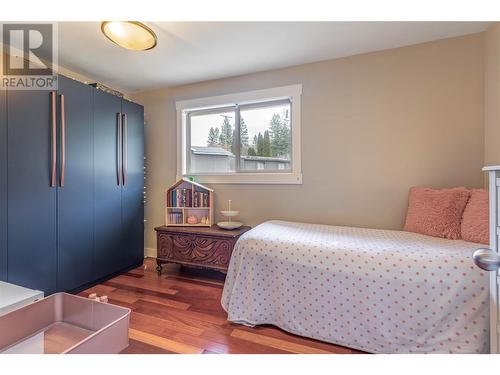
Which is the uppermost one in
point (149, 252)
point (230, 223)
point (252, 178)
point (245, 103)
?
point (245, 103)

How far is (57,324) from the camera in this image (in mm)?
1395

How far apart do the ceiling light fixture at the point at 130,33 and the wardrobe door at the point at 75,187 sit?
0.69m

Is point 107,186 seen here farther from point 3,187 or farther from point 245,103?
point 245,103

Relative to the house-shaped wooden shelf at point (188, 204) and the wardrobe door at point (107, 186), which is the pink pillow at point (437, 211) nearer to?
the house-shaped wooden shelf at point (188, 204)

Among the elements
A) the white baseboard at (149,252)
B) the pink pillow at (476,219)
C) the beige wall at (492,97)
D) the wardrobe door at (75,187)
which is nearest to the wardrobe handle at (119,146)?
the wardrobe door at (75,187)

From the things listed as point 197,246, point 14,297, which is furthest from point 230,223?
point 14,297

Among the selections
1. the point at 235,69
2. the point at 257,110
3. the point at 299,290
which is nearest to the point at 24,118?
the point at 235,69

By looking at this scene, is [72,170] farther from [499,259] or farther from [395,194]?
[395,194]

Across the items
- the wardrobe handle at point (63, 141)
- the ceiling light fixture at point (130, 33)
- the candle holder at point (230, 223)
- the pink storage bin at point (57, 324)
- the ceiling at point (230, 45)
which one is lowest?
the pink storage bin at point (57, 324)

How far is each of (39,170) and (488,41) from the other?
146 inches

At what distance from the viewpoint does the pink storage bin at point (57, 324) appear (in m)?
1.15

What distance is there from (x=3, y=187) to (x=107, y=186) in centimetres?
82
